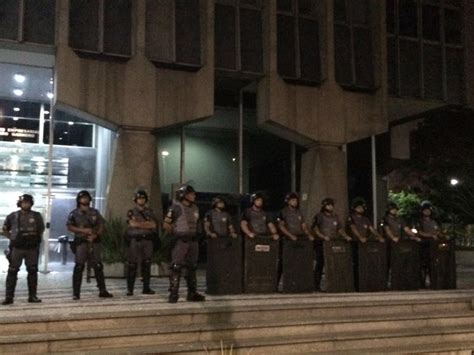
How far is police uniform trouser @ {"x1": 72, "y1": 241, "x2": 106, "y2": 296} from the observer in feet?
29.9

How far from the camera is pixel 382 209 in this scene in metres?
20.5

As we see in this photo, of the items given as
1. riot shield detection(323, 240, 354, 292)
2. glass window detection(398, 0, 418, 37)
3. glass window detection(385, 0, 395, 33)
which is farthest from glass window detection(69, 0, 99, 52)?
glass window detection(398, 0, 418, 37)

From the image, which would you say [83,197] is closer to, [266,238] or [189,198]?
[189,198]

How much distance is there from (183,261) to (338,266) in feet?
10.2

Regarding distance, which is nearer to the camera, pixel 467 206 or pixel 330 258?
pixel 330 258

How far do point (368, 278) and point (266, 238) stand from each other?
2239 mm

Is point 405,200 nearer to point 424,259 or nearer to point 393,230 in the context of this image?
point 424,259

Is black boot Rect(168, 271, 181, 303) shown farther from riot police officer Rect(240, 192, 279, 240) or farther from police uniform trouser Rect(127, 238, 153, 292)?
riot police officer Rect(240, 192, 279, 240)

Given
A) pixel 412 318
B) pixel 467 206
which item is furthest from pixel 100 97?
pixel 467 206

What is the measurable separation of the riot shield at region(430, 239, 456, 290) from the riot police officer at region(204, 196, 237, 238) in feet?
13.8

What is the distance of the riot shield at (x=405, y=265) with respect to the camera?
11070mm

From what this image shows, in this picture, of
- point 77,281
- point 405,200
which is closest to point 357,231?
point 77,281

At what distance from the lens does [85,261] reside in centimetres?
927

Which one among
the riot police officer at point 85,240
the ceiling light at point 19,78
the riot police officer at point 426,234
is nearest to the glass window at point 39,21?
the ceiling light at point 19,78
